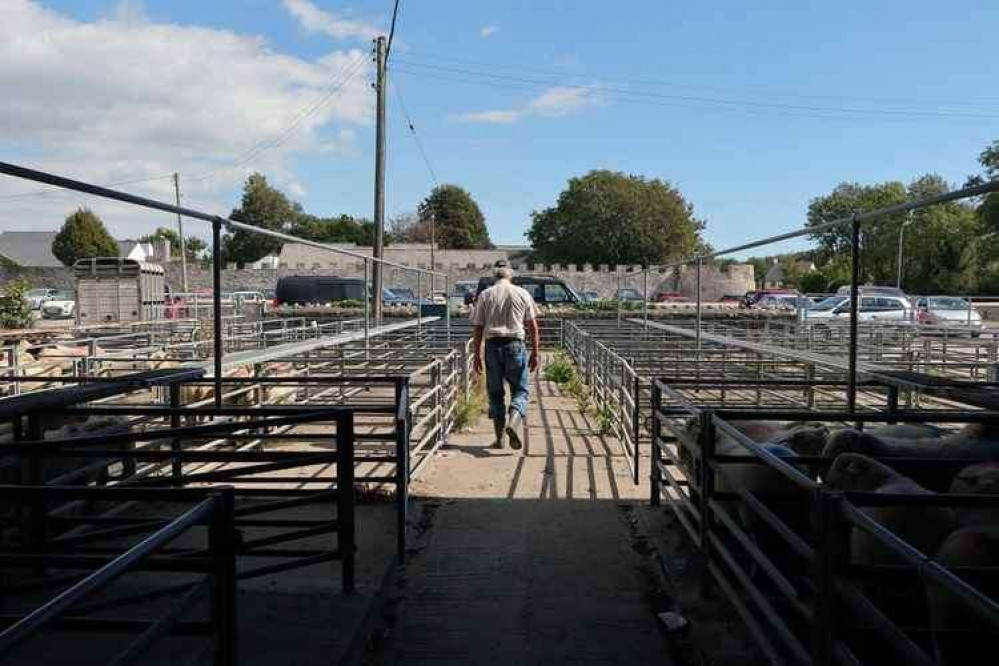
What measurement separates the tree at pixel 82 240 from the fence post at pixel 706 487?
54.2 m

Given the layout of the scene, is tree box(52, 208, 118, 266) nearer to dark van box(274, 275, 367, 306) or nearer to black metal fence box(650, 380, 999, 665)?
dark van box(274, 275, 367, 306)

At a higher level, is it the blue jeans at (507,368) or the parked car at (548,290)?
the parked car at (548,290)

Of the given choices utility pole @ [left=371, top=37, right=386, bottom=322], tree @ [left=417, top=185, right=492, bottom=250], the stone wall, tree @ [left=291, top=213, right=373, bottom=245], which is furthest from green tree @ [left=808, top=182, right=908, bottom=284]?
tree @ [left=291, top=213, right=373, bottom=245]

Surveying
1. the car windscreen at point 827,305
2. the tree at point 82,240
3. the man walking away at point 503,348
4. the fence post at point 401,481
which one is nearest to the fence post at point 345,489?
the fence post at point 401,481

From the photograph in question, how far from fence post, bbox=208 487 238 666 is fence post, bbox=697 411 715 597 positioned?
2.34 m

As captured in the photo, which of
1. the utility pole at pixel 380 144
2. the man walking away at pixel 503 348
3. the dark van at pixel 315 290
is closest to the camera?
the man walking away at pixel 503 348

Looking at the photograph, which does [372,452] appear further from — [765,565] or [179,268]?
[179,268]

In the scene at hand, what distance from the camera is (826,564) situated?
7.93ft

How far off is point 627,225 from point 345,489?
210 ft

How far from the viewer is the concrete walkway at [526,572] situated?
372 centimetres

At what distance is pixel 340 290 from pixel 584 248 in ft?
127

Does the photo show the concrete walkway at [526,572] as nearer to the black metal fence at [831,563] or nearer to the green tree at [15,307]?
the black metal fence at [831,563]

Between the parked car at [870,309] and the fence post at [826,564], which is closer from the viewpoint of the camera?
the fence post at [826,564]

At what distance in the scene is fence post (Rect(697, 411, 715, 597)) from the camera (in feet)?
13.2
